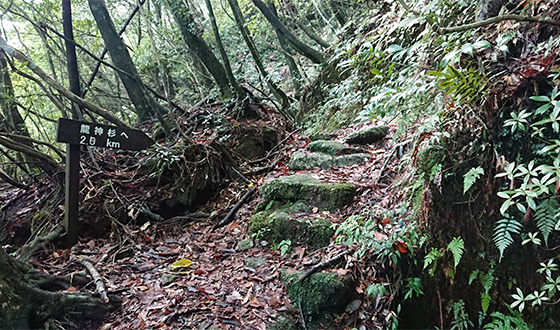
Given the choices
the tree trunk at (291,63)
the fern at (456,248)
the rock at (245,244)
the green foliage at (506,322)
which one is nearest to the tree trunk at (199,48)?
the tree trunk at (291,63)

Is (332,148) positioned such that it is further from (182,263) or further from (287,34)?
(287,34)

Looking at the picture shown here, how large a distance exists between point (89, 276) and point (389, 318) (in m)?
3.03

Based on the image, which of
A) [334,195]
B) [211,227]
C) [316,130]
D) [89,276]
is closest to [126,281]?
[89,276]

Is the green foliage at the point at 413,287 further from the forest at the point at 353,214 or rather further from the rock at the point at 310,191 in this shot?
the rock at the point at 310,191

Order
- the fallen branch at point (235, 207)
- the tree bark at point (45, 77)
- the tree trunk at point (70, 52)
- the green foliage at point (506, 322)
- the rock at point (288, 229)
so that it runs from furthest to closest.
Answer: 1. the fallen branch at point (235, 207)
2. the tree trunk at point (70, 52)
3. the tree bark at point (45, 77)
4. the rock at point (288, 229)
5. the green foliage at point (506, 322)

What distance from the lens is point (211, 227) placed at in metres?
4.99

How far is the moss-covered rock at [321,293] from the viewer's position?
2965 millimetres

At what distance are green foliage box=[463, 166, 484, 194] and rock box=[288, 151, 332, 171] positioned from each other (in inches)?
104

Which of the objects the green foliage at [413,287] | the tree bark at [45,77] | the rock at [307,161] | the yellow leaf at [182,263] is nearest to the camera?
the green foliage at [413,287]

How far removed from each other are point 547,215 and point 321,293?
1816 mm

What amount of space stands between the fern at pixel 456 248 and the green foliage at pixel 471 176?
1.48ft

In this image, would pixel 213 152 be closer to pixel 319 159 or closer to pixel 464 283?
pixel 319 159

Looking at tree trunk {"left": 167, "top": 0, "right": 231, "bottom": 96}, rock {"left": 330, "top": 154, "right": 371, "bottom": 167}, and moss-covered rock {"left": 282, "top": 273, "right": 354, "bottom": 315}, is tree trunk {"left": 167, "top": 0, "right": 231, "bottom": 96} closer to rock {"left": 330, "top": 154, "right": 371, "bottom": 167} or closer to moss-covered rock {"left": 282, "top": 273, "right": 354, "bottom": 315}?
A: rock {"left": 330, "top": 154, "right": 371, "bottom": 167}

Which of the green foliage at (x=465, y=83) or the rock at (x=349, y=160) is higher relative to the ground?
the green foliage at (x=465, y=83)
